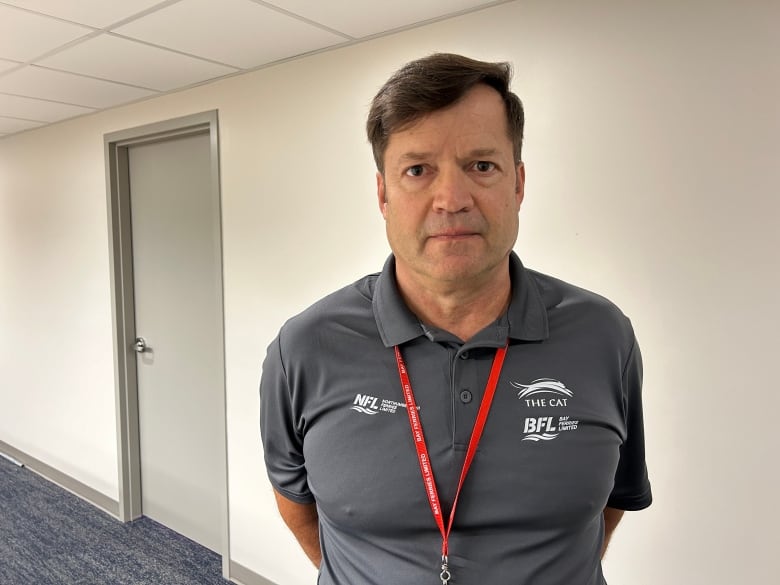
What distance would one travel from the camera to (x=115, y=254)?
11.2 feet

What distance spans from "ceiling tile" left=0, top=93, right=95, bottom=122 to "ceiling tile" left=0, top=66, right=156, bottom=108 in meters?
0.13

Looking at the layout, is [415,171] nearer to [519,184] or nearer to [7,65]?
[519,184]

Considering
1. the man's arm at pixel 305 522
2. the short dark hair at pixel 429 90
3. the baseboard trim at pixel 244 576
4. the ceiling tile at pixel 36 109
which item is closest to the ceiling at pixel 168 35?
the ceiling tile at pixel 36 109

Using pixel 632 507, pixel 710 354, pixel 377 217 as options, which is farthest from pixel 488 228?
pixel 377 217

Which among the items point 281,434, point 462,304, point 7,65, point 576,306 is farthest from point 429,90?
point 7,65

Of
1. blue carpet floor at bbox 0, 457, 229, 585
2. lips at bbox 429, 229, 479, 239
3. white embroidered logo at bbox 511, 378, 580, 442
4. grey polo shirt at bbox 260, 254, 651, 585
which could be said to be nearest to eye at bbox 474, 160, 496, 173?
lips at bbox 429, 229, 479, 239

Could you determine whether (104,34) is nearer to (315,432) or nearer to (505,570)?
(315,432)

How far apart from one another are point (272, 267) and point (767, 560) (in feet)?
6.60

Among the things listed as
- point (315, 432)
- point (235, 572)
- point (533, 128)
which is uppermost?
point (533, 128)

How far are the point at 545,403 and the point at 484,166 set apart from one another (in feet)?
1.36

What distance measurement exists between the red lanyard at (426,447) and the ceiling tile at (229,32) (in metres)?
1.36

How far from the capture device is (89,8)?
5.94 feet

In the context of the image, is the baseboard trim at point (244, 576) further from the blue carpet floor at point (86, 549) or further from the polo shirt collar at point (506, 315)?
the polo shirt collar at point (506, 315)

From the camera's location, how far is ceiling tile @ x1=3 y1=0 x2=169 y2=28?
1763 millimetres
